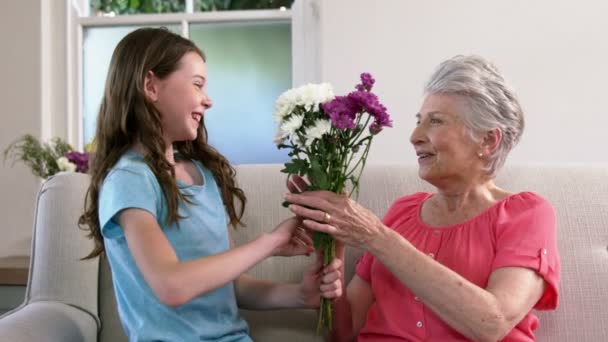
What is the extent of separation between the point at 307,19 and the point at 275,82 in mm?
351

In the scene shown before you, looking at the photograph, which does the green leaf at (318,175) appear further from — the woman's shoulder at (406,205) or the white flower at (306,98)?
the woman's shoulder at (406,205)

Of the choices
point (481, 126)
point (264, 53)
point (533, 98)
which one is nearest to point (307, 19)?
point (264, 53)

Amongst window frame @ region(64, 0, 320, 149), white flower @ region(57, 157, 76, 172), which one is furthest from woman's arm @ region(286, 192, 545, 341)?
window frame @ region(64, 0, 320, 149)

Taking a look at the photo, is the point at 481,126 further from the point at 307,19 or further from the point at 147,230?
the point at 307,19

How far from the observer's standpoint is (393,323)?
1.75m

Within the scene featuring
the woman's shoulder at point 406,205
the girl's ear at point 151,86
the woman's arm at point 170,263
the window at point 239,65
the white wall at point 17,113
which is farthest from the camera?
the window at point 239,65

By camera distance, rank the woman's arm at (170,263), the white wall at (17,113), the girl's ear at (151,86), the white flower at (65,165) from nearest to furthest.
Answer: the woman's arm at (170,263)
the girl's ear at (151,86)
the white flower at (65,165)
the white wall at (17,113)

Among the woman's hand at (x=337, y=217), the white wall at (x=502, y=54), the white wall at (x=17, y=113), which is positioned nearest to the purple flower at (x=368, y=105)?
the woman's hand at (x=337, y=217)

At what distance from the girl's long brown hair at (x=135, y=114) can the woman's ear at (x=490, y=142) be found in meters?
0.74

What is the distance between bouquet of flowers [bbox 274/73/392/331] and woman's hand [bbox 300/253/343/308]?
7.9 inches

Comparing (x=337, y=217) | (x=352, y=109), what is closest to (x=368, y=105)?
(x=352, y=109)

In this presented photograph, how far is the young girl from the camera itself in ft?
4.85

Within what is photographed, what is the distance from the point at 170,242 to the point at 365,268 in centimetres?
53

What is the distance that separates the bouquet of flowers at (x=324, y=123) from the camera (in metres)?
1.50
